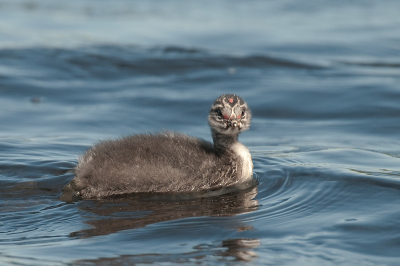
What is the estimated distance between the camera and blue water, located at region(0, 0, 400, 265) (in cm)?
726

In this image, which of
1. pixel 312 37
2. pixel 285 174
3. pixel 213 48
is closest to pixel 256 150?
pixel 285 174

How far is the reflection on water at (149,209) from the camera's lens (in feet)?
25.5

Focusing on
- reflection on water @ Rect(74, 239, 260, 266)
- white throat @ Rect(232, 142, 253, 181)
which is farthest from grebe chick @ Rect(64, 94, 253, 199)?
reflection on water @ Rect(74, 239, 260, 266)

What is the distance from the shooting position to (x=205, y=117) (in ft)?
46.7

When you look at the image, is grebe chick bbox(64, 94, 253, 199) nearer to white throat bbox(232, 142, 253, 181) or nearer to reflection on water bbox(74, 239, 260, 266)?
white throat bbox(232, 142, 253, 181)

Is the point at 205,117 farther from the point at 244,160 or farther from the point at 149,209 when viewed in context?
the point at 149,209

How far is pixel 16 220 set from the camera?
784 cm

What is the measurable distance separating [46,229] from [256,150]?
4.95 metres

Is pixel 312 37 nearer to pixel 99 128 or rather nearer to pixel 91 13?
pixel 91 13

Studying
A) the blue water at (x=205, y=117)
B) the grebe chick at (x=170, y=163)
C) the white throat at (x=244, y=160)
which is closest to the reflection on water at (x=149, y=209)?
the blue water at (x=205, y=117)

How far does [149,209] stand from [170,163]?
0.75m

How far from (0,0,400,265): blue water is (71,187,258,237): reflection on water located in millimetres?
26

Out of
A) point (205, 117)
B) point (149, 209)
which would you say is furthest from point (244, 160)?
point (205, 117)

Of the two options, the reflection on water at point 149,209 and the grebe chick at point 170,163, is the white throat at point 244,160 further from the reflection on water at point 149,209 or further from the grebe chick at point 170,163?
the reflection on water at point 149,209
